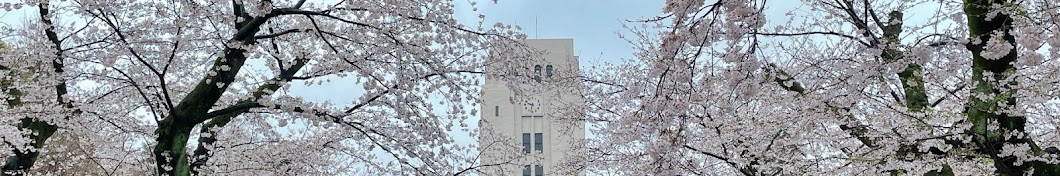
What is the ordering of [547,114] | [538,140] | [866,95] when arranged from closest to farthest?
[866,95], [547,114], [538,140]

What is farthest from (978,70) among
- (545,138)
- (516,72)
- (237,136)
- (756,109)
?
(545,138)

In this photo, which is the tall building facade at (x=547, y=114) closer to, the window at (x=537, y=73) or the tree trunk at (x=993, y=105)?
the window at (x=537, y=73)

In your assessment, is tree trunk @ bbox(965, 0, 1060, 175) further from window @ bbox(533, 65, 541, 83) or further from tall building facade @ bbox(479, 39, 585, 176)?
window @ bbox(533, 65, 541, 83)

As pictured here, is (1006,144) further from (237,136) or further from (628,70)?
(237,136)

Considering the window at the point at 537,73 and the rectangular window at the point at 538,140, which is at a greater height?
the rectangular window at the point at 538,140

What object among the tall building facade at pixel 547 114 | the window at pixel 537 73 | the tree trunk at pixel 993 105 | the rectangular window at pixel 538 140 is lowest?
the tree trunk at pixel 993 105

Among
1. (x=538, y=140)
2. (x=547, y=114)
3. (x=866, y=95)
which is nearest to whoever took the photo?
(x=866, y=95)

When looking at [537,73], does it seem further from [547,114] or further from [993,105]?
[547,114]

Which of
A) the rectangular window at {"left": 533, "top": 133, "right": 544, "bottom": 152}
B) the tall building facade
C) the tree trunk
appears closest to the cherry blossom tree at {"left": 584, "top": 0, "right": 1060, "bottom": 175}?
the tree trunk

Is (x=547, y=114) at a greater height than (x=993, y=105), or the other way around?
(x=547, y=114)

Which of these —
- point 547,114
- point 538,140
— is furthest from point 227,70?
point 538,140

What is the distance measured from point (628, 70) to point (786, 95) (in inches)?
154

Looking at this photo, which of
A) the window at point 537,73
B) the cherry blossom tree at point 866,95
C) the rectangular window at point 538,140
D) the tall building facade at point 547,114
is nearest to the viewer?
the cherry blossom tree at point 866,95

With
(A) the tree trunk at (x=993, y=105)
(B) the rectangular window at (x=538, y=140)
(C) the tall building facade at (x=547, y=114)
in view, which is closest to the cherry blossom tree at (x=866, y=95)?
(A) the tree trunk at (x=993, y=105)
